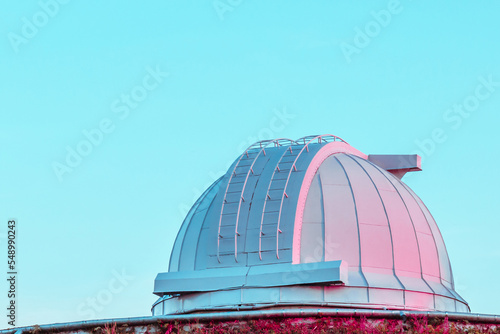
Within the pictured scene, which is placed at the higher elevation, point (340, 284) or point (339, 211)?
point (339, 211)

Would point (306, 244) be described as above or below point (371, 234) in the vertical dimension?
below

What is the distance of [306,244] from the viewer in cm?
2175

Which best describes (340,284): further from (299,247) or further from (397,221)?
(397,221)

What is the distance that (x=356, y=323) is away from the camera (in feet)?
62.4

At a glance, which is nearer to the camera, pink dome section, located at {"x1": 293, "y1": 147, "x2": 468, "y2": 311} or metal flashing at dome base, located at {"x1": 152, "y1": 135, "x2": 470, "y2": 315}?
metal flashing at dome base, located at {"x1": 152, "y1": 135, "x2": 470, "y2": 315}

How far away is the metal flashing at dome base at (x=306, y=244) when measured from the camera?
21.3 metres

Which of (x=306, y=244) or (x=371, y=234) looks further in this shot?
(x=371, y=234)

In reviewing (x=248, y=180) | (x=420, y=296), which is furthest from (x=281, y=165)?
(x=420, y=296)

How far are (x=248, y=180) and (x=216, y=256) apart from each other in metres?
2.15

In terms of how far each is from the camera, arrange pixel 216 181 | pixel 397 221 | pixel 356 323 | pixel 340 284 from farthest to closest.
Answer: pixel 216 181, pixel 397 221, pixel 340 284, pixel 356 323

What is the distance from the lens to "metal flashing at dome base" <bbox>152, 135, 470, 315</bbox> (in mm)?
21344

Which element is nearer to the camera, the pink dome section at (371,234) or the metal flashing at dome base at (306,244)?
the metal flashing at dome base at (306,244)

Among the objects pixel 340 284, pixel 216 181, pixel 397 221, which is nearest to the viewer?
pixel 340 284

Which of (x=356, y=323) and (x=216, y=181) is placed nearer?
(x=356, y=323)
